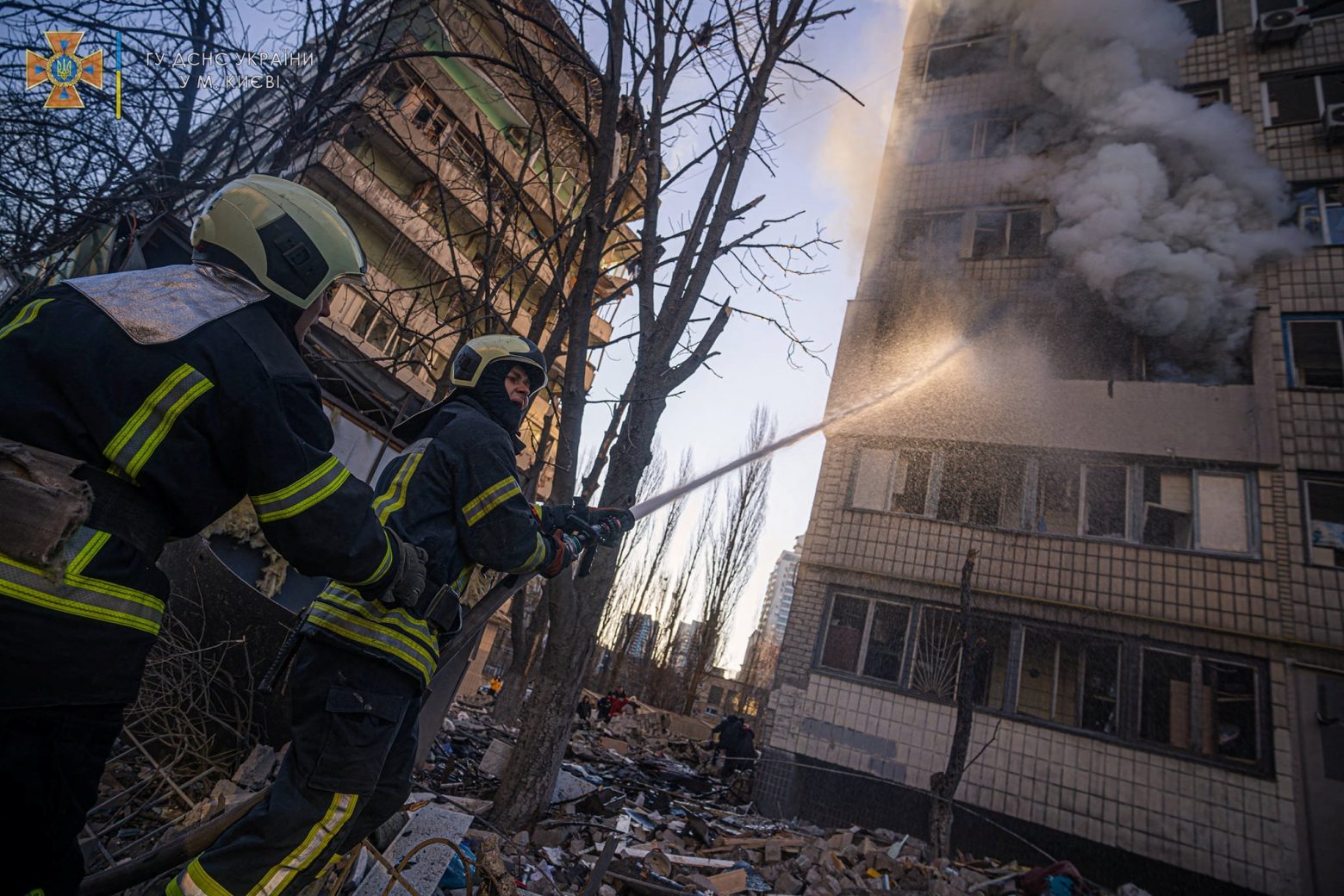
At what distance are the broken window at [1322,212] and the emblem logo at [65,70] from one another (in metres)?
16.0

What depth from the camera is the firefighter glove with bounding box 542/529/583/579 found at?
279 cm

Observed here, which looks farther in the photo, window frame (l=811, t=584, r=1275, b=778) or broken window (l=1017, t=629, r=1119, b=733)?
broken window (l=1017, t=629, r=1119, b=733)

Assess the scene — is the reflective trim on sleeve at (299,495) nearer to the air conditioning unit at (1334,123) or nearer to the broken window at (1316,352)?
the broken window at (1316,352)

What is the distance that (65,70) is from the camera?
5914 mm

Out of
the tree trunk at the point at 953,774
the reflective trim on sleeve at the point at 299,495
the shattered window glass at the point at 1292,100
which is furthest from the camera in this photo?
the shattered window glass at the point at 1292,100

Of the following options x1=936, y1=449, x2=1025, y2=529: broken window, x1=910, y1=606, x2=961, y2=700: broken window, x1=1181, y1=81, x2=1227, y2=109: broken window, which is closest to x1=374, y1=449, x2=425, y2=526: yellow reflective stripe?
x1=910, y1=606, x2=961, y2=700: broken window

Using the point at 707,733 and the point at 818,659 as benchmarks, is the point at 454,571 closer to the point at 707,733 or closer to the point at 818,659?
the point at 818,659

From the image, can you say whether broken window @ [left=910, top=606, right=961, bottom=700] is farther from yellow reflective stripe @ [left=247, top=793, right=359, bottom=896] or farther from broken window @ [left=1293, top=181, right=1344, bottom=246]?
yellow reflective stripe @ [left=247, top=793, right=359, bottom=896]

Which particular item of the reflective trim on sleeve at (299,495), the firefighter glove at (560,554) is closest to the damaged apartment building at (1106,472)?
the firefighter glove at (560,554)

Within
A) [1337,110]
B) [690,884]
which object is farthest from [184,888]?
[1337,110]

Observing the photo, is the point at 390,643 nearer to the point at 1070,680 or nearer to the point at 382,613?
the point at 382,613

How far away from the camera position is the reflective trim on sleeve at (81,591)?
1.19 metres

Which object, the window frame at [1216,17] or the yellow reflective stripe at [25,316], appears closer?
the yellow reflective stripe at [25,316]

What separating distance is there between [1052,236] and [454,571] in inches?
494
